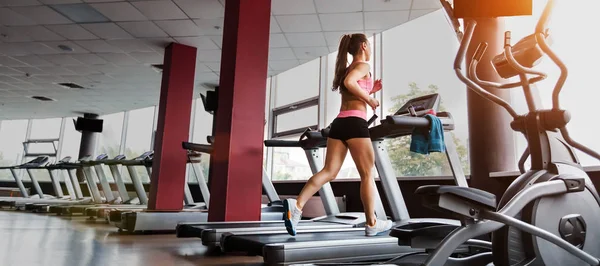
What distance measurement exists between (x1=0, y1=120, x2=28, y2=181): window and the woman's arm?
14008 mm

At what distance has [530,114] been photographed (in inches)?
73.3

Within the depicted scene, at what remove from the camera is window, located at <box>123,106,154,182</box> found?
11.1 metres

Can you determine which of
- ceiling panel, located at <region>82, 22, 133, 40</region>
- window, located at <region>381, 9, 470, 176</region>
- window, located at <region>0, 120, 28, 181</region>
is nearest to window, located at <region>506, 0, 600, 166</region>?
window, located at <region>381, 9, 470, 176</region>

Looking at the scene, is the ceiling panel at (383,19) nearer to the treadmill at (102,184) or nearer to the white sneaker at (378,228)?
the white sneaker at (378,228)

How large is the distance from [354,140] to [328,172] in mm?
268

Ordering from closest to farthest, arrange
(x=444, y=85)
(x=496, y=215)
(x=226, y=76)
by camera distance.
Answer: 1. (x=496, y=215)
2. (x=226, y=76)
3. (x=444, y=85)

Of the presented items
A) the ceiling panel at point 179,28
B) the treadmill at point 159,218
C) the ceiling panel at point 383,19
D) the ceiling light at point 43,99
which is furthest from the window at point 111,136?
the ceiling panel at point 383,19

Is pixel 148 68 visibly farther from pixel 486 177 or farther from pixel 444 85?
pixel 486 177

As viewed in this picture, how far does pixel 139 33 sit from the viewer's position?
6.20 metres

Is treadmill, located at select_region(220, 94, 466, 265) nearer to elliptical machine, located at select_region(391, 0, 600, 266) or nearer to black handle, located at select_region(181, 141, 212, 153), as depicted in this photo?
elliptical machine, located at select_region(391, 0, 600, 266)

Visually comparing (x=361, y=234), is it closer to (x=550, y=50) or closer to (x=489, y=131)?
(x=550, y=50)

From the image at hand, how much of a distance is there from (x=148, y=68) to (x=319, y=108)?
11.6ft

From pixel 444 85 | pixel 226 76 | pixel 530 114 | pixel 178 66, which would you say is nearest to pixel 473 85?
pixel 530 114

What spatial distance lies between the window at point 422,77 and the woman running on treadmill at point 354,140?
230cm
